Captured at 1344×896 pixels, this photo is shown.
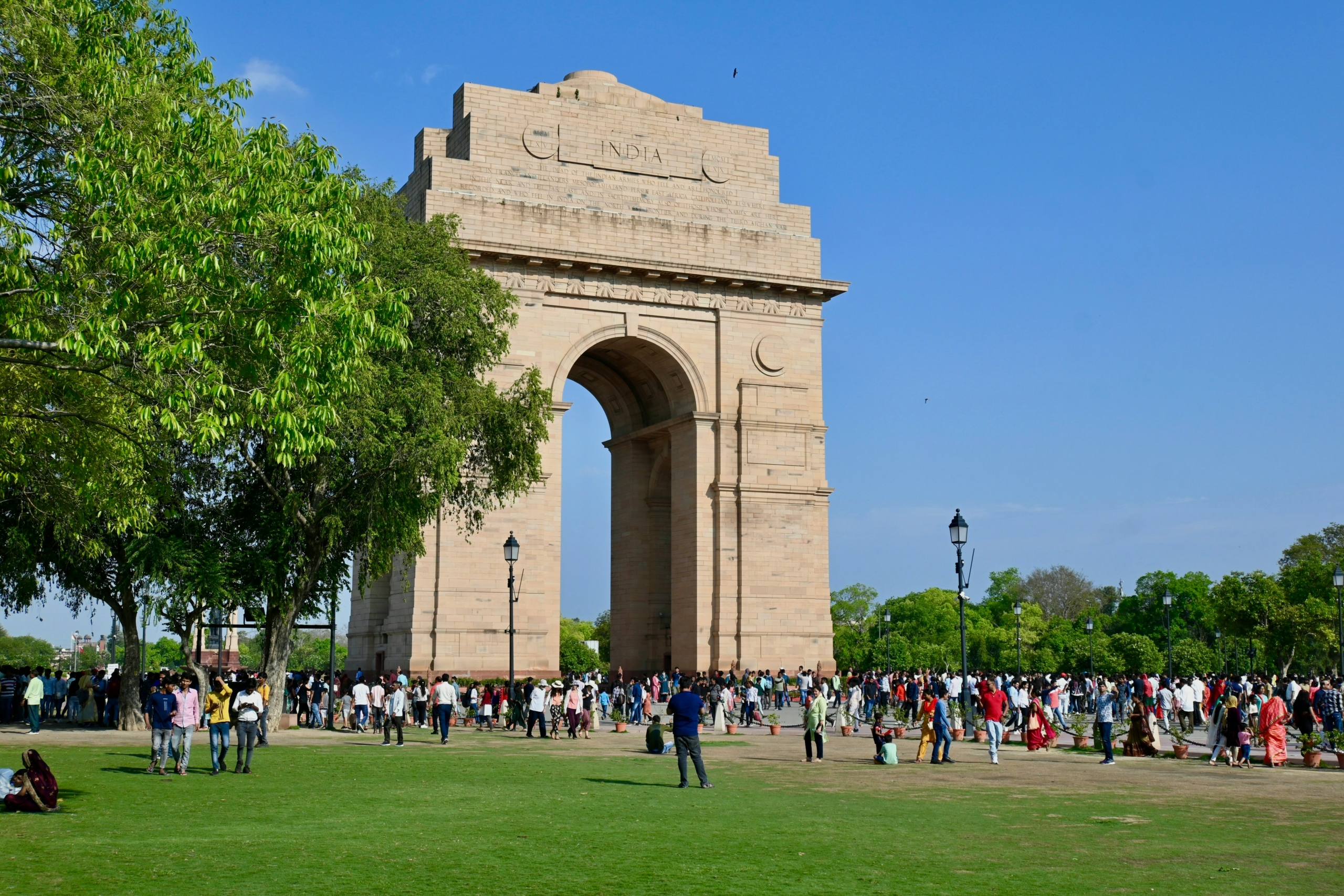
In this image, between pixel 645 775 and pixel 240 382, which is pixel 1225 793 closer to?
pixel 645 775

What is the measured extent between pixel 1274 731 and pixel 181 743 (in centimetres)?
1815

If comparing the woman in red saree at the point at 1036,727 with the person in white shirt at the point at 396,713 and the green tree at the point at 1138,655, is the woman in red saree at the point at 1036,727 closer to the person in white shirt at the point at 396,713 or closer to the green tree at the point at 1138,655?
the person in white shirt at the point at 396,713

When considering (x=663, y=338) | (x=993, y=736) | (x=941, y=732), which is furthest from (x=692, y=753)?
(x=663, y=338)

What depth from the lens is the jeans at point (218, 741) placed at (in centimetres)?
1869

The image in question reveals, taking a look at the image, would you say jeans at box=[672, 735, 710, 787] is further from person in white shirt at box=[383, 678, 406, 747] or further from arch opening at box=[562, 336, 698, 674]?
arch opening at box=[562, 336, 698, 674]

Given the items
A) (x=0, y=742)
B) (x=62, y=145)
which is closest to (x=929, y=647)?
(x=0, y=742)

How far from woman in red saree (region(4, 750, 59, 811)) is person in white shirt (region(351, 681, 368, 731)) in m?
16.5

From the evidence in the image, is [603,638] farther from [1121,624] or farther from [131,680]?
[131,680]

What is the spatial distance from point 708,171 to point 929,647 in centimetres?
7018

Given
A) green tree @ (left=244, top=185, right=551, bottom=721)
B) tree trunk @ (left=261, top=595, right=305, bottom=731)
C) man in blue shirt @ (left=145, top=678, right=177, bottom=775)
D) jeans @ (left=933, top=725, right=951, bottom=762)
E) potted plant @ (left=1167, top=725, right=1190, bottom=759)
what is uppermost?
green tree @ (left=244, top=185, right=551, bottom=721)

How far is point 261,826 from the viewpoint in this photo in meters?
13.1

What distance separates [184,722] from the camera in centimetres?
1838

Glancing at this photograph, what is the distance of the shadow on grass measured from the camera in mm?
17969

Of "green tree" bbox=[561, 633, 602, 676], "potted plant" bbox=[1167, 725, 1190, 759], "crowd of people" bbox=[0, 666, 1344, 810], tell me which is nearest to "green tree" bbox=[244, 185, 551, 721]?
"crowd of people" bbox=[0, 666, 1344, 810]
